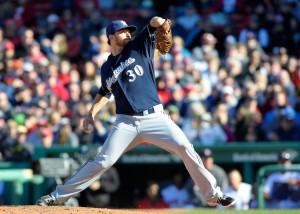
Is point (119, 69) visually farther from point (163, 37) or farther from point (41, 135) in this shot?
point (41, 135)

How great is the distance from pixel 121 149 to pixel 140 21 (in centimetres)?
939

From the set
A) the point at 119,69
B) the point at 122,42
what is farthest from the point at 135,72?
the point at 122,42

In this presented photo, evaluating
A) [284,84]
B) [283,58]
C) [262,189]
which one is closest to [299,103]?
[284,84]

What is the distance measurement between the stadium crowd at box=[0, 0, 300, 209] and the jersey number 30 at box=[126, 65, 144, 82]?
4.68 m

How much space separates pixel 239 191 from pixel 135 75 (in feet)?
13.1

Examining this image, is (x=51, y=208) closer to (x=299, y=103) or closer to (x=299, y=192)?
(x=299, y=192)

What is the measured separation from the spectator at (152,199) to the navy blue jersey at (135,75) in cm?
445

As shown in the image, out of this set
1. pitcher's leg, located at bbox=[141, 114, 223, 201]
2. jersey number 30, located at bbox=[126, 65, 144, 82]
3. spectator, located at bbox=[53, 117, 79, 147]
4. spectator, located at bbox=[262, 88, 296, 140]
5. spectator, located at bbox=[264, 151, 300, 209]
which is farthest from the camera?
spectator, located at bbox=[53, 117, 79, 147]

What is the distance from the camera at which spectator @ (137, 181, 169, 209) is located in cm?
1199

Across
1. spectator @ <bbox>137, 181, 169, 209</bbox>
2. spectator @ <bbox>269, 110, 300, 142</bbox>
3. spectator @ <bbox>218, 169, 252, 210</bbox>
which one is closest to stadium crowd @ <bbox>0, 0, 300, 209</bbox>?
spectator @ <bbox>269, 110, 300, 142</bbox>

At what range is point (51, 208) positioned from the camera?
7645mm

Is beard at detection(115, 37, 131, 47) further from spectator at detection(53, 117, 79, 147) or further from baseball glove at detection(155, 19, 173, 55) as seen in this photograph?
spectator at detection(53, 117, 79, 147)

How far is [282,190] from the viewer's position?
428 inches

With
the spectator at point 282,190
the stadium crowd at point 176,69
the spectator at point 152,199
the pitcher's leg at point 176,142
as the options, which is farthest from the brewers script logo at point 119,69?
the stadium crowd at point 176,69
